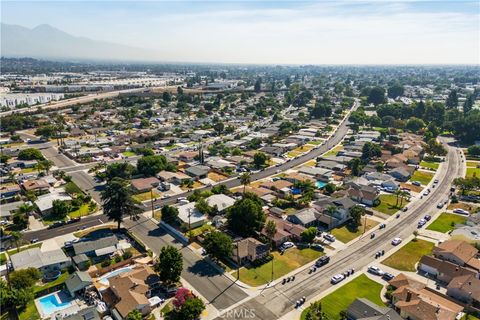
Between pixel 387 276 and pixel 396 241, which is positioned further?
pixel 396 241

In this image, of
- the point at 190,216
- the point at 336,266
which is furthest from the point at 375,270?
the point at 190,216

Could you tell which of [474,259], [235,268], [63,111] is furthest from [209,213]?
[63,111]

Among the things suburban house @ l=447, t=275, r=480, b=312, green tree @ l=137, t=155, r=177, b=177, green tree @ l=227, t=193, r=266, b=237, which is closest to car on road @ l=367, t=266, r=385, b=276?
suburban house @ l=447, t=275, r=480, b=312

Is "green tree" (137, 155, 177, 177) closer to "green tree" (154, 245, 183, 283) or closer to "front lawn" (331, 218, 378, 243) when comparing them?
"green tree" (154, 245, 183, 283)

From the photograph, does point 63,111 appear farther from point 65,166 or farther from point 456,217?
point 456,217

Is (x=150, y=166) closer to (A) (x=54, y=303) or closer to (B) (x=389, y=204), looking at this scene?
(A) (x=54, y=303)

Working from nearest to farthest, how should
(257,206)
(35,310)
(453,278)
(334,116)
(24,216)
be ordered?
1. (35,310)
2. (453,278)
3. (257,206)
4. (24,216)
5. (334,116)
